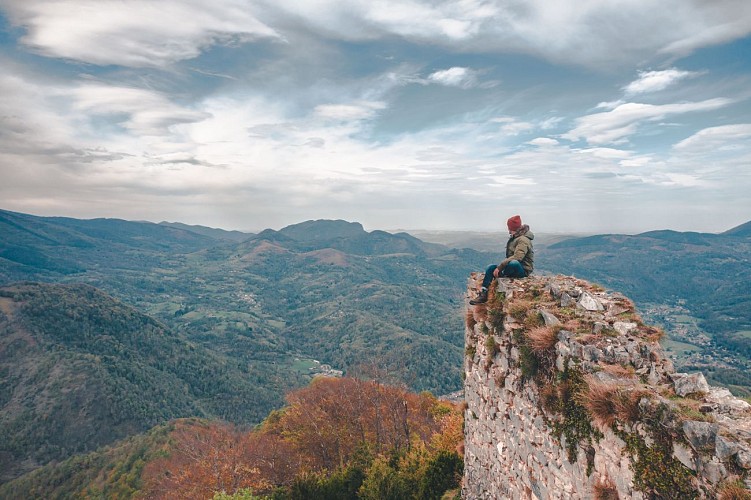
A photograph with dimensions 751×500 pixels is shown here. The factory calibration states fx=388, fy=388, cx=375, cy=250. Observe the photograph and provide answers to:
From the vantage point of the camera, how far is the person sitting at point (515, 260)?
902cm

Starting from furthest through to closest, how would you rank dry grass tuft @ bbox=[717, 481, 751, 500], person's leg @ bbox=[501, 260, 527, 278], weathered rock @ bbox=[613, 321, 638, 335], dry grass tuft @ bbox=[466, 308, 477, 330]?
dry grass tuft @ bbox=[466, 308, 477, 330], person's leg @ bbox=[501, 260, 527, 278], weathered rock @ bbox=[613, 321, 638, 335], dry grass tuft @ bbox=[717, 481, 751, 500]

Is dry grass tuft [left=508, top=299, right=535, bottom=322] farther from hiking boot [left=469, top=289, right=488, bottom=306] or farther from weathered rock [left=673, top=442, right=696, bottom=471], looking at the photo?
weathered rock [left=673, top=442, right=696, bottom=471]

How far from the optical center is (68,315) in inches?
7170

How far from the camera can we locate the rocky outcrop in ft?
13.8

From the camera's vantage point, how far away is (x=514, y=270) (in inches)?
356

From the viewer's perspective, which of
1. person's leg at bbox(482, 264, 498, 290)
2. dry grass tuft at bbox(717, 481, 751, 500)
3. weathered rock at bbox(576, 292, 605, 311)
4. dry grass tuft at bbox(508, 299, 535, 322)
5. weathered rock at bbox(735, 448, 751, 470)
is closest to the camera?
dry grass tuft at bbox(717, 481, 751, 500)

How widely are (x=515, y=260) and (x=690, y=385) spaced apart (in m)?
4.28

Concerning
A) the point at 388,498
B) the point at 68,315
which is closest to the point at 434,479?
the point at 388,498

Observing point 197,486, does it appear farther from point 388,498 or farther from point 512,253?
point 512,253

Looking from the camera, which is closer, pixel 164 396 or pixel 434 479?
pixel 434 479

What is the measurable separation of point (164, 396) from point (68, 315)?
8227cm

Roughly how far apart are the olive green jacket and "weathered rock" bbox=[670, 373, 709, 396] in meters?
4.09

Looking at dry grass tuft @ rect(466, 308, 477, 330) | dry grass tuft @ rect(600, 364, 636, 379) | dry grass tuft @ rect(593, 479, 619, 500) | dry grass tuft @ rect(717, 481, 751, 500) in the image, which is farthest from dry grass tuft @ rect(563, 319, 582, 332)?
dry grass tuft @ rect(466, 308, 477, 330)

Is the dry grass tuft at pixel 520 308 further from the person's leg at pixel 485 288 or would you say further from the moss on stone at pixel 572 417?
the moss on stone at pixel 572 417
